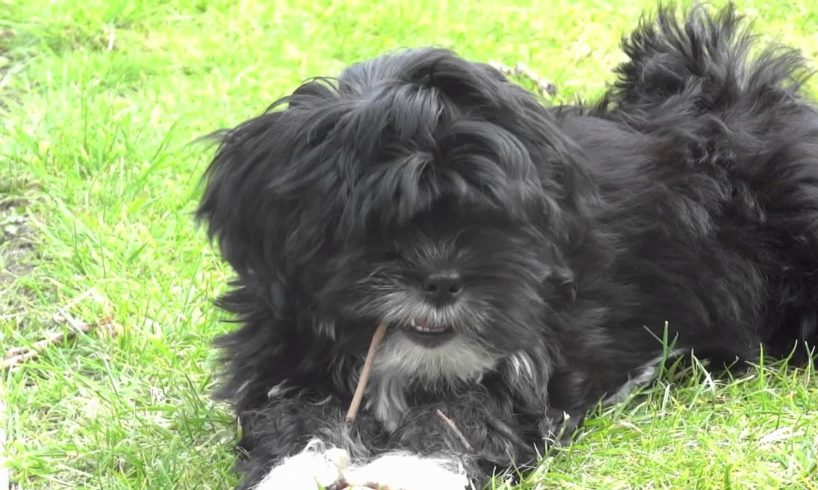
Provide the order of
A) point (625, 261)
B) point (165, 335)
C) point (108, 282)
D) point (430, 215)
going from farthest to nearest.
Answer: point (108, 282) → point (165, 335) → point (625, 261) → point (430, 215)

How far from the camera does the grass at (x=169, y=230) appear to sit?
3361 millimetres

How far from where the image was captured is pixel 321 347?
10.4 feet

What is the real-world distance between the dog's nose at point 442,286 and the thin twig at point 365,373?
17 cm

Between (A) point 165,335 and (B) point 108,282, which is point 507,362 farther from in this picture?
(B) point 108,282

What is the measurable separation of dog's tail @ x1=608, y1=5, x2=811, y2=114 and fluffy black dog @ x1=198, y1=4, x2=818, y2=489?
3 centimetres

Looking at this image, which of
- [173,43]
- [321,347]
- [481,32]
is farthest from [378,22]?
[321,347]

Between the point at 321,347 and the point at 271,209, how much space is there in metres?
0.43

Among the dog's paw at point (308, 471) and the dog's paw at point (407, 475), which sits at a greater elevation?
the dog's paw at point (407, 475)

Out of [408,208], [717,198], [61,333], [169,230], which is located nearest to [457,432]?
[408,208]

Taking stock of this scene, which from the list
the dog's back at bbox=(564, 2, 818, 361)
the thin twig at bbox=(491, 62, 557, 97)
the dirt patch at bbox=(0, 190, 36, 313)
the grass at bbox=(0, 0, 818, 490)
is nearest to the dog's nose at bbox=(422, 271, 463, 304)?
the grass at bbox=(0, 0, 818, 490)

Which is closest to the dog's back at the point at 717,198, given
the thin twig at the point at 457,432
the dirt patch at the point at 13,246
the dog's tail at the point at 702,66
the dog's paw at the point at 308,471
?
the dog's tail at the point at 702,66

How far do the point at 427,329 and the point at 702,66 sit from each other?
1.85 metres

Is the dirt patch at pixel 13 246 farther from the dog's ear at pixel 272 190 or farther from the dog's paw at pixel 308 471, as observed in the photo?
the dog's paw at pixel 308 471

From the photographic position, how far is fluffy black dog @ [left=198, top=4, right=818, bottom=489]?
282 centimetres
